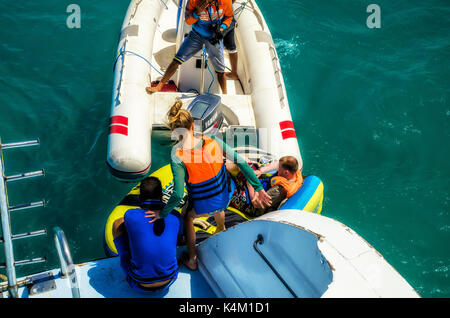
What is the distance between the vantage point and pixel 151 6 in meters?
5.44

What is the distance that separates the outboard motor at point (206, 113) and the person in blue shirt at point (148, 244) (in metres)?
1.56

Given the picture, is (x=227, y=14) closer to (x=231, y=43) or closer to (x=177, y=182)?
(x=231, y=43)

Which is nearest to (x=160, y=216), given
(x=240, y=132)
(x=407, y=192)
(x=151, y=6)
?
(x=240, y=132)

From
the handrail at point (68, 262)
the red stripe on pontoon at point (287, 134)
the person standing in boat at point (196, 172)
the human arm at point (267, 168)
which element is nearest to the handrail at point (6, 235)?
the handrail at point (68, 262)

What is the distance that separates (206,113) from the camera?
3887mm

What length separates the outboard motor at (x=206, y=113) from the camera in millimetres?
3846

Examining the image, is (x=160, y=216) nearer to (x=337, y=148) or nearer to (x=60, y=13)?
(x=337, y=148)

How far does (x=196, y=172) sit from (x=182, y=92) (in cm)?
257

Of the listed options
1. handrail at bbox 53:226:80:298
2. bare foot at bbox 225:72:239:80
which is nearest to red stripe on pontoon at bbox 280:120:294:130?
bare foot at bbox 225:72:239:80

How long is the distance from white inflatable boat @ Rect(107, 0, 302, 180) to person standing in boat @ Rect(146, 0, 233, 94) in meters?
0.23

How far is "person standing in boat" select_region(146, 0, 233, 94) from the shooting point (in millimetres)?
4121

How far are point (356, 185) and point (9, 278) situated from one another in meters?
3.85

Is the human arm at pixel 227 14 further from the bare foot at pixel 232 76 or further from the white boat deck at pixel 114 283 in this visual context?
the white boat deck at pixel 114 283
